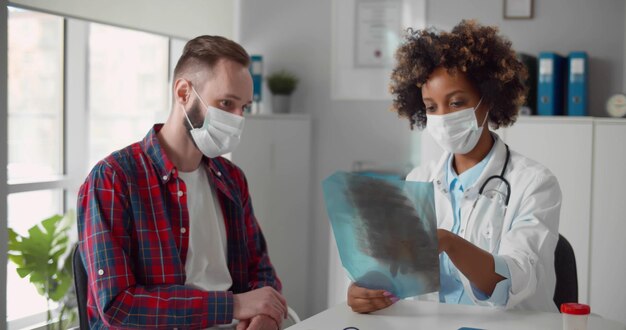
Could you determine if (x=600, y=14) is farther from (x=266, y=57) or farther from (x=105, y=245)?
(x=105, y=245)

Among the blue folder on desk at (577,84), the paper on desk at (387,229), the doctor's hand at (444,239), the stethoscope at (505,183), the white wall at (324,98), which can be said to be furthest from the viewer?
the white wall at (324,98)

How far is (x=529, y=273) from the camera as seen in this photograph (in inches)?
69.6

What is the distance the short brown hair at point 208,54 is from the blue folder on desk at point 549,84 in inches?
71.6

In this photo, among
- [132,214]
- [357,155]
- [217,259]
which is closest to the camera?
[132,214]

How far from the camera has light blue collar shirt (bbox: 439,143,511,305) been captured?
1.74 m

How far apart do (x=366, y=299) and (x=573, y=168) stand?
2025 mm

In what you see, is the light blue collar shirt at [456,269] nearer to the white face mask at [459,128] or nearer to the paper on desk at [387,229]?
the white face mask at [459,128]

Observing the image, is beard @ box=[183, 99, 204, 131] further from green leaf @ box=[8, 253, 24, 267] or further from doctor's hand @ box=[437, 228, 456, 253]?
green leaf @ box=[8, 253, 24, 267]

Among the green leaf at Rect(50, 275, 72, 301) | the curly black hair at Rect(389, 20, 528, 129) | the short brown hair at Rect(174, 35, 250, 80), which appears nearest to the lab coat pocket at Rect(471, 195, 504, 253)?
the curly black hair at Rect(389, 20, 528, 129)

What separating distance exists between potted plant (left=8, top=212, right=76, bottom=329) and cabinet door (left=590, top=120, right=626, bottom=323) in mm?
2406

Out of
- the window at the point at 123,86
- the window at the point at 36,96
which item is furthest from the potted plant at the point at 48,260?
the window at the point at 123,86

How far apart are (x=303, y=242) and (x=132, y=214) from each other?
2.32 m

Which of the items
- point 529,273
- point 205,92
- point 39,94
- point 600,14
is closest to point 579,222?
point 600,14

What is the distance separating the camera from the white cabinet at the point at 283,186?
381 centimetres
